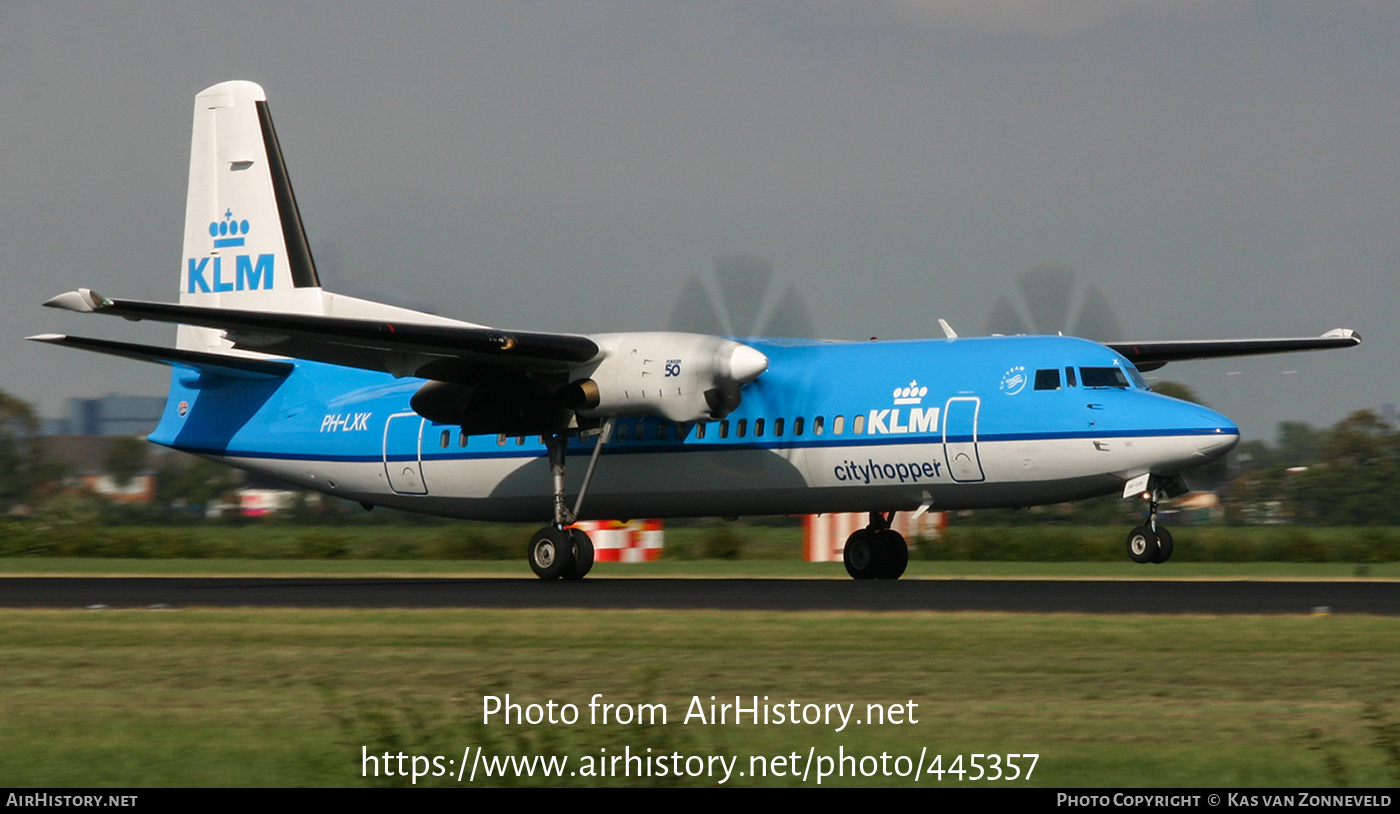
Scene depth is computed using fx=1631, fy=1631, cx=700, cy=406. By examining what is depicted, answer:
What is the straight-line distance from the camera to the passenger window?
74.7ft

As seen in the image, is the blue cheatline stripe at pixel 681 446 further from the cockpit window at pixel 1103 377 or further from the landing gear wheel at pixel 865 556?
the landing gear wheel at pixel 865 556

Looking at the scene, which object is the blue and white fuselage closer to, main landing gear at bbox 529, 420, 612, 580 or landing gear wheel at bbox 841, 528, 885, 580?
main landing gear at bbox 529, 420, 612, 580

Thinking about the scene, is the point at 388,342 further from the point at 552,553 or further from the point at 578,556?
the point at 578,556

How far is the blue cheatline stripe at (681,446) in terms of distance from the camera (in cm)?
2225

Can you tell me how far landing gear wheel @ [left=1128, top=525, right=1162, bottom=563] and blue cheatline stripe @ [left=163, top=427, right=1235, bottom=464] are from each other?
60.7 inches

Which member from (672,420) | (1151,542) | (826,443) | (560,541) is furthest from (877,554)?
(560,541)

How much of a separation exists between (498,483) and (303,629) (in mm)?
10642

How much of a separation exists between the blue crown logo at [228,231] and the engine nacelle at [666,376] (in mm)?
9778

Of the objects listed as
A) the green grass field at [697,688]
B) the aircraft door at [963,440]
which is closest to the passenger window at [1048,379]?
the aircraft door at [963,440]

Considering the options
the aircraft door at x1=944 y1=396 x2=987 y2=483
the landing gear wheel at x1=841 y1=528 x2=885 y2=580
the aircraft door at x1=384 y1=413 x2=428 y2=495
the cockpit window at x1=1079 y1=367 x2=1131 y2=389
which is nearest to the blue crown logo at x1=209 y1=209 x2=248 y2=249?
the aircraft door at x1=384 y1=413 x2=428 y2=495
